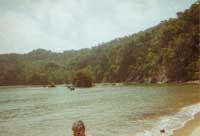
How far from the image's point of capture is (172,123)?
19.9 meters

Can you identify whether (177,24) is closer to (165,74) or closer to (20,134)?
(165,74)

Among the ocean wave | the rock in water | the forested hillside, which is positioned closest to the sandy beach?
the ocean wave

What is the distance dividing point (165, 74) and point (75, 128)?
9478 cm

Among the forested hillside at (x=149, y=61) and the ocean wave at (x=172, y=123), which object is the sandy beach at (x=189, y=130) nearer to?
the ocean wave at (x=172, y=123)

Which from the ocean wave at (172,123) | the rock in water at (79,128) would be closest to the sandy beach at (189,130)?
the ocean wave at (172,123)

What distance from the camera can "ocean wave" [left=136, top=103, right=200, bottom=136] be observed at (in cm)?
1708

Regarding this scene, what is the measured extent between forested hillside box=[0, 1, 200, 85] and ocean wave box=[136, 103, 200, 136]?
41.6 m

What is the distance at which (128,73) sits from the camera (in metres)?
142

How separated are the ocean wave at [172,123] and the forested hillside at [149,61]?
4163 cm

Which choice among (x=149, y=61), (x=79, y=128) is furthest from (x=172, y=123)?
(x=149, y=61)

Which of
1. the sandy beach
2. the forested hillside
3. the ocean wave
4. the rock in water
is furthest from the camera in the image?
the forested hillside

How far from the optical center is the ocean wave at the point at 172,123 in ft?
56.0

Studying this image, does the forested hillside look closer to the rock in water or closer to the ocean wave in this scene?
the ocean wave

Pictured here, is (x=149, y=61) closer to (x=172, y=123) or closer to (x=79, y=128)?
(x=172, y=123)
